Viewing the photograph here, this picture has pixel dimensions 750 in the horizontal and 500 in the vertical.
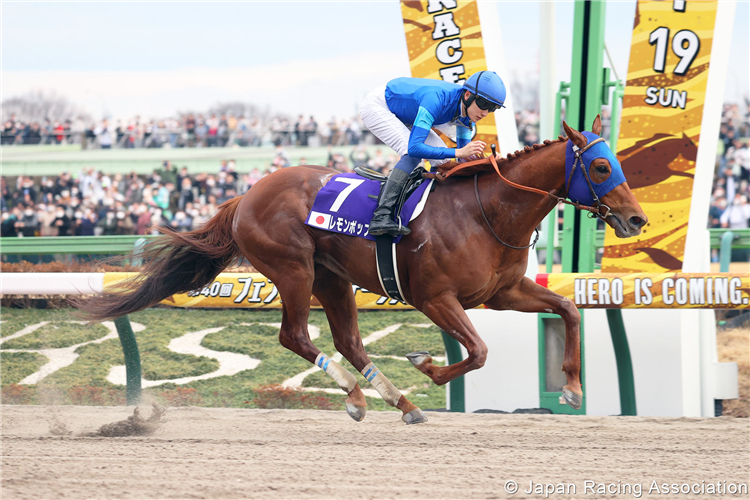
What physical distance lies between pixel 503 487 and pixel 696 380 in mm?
3062

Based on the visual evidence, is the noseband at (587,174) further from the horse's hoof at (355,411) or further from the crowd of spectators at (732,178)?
the crowd of spectators at (732,178)

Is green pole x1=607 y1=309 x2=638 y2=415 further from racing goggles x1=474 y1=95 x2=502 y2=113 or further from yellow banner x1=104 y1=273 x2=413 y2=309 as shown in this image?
racing goggles x1=474 y1=95 x2=502 y2=113

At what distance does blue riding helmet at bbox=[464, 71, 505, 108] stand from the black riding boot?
0.55 metres

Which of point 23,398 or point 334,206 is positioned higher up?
point 334,206

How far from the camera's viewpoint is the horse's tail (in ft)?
15.5

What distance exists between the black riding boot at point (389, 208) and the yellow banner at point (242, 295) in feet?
4.20

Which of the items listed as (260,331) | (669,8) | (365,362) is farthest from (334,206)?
(260,331)

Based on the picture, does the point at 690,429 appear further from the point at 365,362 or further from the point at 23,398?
the point at 23,398

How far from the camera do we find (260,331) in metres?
7.71

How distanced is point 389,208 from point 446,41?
2.38 meters

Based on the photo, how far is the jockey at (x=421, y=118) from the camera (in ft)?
12.6

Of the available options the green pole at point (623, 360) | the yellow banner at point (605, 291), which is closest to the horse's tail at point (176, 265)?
the yellow banner at point (605, 291)

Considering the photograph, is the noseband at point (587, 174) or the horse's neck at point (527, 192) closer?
the noseband at point (587, 174)

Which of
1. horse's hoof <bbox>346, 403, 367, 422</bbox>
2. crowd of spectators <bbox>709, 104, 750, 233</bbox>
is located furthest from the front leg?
crowd of spectators <bbox>709, 104, 750, 233</bbox>
